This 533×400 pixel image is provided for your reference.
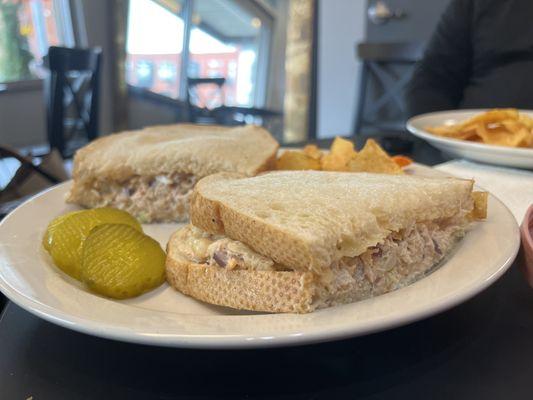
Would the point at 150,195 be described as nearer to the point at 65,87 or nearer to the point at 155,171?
the point at 155,171

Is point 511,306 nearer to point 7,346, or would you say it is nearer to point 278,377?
point 278,377

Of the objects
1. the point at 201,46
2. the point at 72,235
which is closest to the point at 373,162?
the point at 72,235

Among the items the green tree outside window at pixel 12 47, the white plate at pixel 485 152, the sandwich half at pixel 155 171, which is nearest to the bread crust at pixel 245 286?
the sandwich half at pixel 155 171

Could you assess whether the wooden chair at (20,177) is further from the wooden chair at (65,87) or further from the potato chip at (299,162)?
the wooden chair at (65,87)

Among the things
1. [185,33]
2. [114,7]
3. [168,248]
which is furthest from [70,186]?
[185,33]

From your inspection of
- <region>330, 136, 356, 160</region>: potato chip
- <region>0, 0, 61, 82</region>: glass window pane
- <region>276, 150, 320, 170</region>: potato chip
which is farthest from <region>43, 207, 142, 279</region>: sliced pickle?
<region>0, 0, 61, 82</region>: glass window pane
